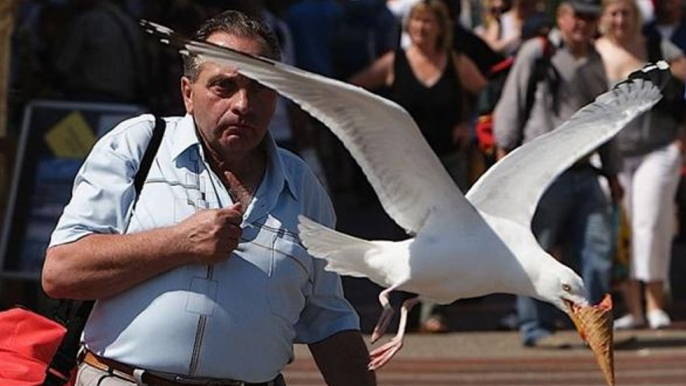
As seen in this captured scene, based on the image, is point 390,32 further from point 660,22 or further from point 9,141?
point 9,141

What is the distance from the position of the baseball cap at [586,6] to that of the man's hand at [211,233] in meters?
6.19

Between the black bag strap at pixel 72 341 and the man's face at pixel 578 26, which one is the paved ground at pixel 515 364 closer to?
the man's face at pixel 578 26

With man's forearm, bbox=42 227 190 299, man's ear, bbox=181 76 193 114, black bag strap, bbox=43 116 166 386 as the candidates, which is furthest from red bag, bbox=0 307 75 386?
man's ear, bbox=181 76 193 114

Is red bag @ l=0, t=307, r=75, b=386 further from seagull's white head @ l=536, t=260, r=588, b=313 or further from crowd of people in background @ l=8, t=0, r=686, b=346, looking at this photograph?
crowd of people in background @ l=8, t=0, r=686, b=346

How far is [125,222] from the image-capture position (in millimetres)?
4625

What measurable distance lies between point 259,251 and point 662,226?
22.4ft

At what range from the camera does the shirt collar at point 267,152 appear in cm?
469

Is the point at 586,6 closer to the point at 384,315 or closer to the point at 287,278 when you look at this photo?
the point at 384,315

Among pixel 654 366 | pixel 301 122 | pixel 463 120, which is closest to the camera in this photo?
pixel 654 366

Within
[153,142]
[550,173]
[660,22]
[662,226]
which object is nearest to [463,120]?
[662,226]

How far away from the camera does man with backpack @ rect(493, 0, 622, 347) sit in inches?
404

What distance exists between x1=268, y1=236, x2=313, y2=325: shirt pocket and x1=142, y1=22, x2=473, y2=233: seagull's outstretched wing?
0.31 m

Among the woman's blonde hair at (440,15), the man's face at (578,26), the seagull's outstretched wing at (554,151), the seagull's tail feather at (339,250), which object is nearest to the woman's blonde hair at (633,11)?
the man's face at (578,26)

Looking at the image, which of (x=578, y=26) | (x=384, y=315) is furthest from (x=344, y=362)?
(x=578, y=26)
